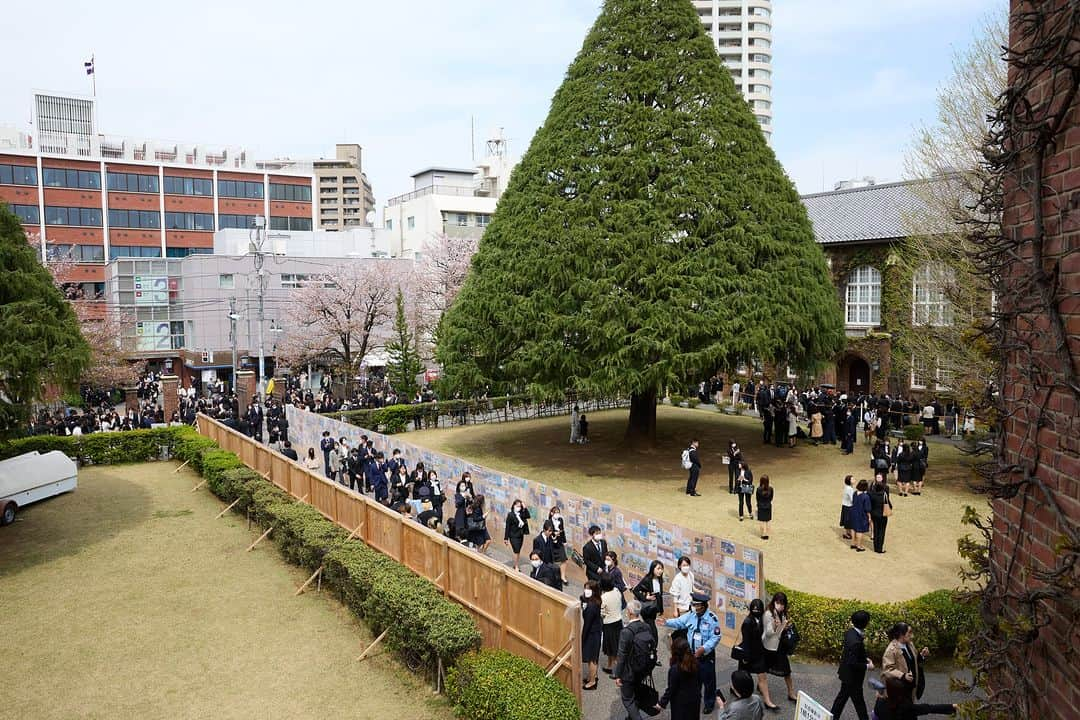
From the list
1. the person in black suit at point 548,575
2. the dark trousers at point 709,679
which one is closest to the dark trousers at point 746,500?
the person in black suit at point 548,575

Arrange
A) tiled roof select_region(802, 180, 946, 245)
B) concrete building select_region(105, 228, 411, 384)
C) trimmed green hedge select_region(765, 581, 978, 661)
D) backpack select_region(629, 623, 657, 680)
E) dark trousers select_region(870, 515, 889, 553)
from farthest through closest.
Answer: concrete building select_region(105, 228, 411, 384)
tiled roof select_region(802, 180, 946, 245)
dark trousers select_region(870, 515, 889, 553)
trimmed green hedge select_region(765, 581, 978, 661)
backpack select_region(629, 623, 657, 680)

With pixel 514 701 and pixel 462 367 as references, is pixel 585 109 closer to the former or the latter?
pixel 462 367

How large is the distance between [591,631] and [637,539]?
3.12 m

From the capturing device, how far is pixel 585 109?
2542 centimetres

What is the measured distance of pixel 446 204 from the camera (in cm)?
6712

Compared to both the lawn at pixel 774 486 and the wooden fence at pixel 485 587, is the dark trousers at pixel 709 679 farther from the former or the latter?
the lawn at pixel 774 486

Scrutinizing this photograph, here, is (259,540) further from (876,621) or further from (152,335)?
(152,335)

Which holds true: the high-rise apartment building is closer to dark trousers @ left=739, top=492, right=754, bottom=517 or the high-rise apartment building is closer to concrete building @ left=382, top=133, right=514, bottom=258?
concrete building @ left=382, top=133, right=514, bottom=258

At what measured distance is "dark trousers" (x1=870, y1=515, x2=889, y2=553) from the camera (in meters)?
16.0

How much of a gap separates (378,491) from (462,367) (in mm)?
6924

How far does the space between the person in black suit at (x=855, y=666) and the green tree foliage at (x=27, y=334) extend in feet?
52.1

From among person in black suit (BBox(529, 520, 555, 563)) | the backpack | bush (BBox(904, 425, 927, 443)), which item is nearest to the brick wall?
the backpack

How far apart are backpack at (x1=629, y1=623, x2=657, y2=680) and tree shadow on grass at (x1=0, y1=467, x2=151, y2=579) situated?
14.5m

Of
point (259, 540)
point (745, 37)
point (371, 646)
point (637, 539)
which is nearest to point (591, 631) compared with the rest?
point (637, 539)
